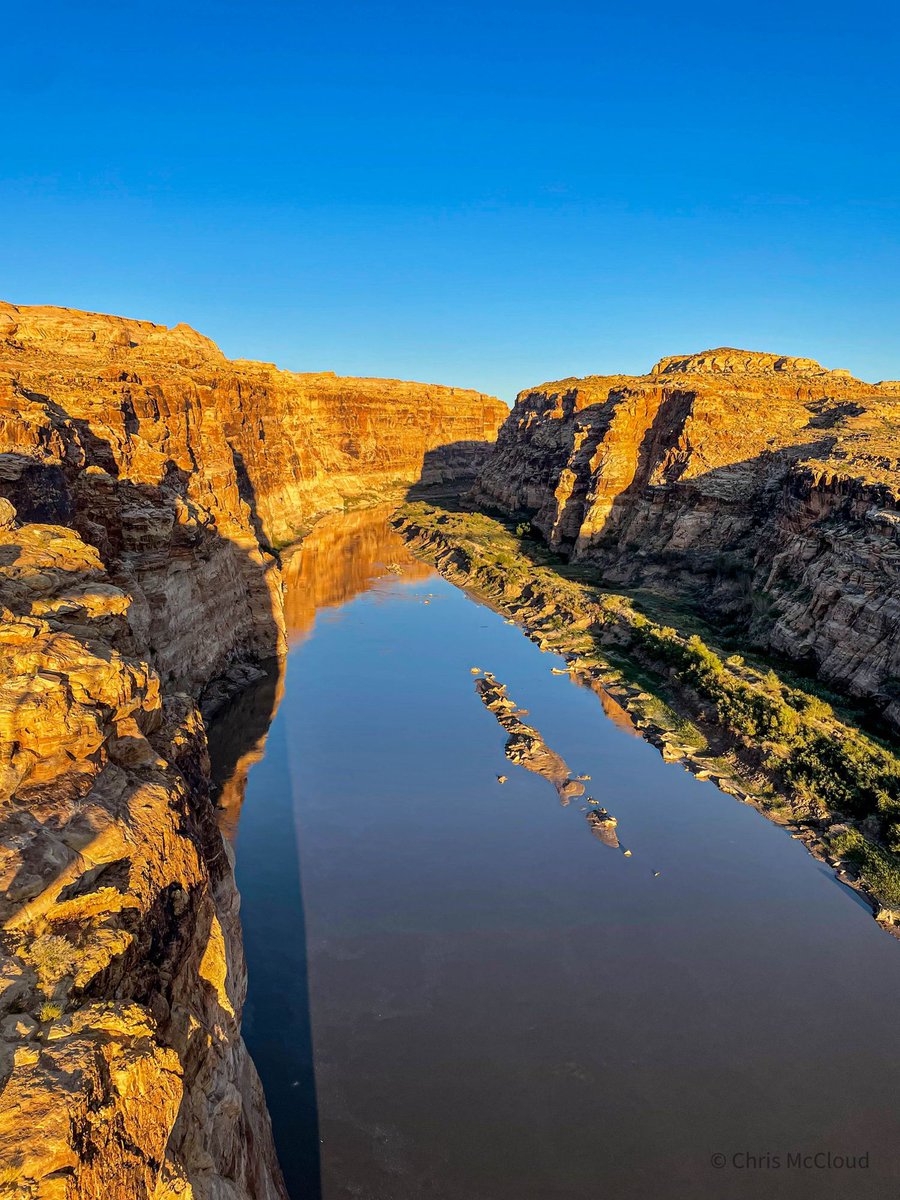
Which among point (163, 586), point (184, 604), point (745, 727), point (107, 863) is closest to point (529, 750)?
point (745, 727)

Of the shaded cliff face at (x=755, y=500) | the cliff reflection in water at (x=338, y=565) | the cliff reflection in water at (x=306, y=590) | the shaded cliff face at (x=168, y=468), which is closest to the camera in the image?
the shaded cliff face at (x=168, y=468)

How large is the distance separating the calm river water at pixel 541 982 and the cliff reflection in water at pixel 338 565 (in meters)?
23.9

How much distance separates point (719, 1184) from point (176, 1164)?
472 inches

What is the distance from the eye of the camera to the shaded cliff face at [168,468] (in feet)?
78.1

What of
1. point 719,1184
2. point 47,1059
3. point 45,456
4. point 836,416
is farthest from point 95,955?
point 836,416

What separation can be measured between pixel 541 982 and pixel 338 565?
58.2m

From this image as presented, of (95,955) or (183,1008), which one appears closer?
(95,955)

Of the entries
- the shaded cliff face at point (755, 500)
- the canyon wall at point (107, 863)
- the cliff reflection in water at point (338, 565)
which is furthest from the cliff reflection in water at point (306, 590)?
the shaded cliff face at point (755, 500)

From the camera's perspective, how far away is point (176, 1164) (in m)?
7.26

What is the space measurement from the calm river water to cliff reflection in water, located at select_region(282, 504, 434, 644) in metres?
23.9

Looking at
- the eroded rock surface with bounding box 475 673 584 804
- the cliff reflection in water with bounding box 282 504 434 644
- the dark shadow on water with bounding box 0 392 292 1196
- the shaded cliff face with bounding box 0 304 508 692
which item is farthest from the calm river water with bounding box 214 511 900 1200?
the cliff reflection in water with bounding box 282 504 434 644

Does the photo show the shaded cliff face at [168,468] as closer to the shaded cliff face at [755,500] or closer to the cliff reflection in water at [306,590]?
the cliff reflection in water at [306,590]

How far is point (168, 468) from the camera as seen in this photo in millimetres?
34188

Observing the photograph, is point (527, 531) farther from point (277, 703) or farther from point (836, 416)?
point (277, 703)
